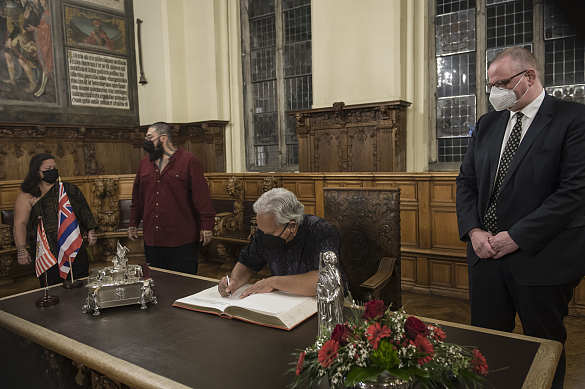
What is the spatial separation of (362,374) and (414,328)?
153mm

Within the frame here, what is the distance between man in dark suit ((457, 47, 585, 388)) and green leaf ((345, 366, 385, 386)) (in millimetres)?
1224

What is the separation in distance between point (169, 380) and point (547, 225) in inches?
61.0

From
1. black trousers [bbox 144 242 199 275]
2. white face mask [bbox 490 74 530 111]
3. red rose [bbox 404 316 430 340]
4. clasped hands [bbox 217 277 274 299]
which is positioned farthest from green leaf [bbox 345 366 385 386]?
black trousers [bbox 144 242 199 275]

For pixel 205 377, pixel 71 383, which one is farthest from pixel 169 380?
pixel 71 383

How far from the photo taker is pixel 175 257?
11.3ft

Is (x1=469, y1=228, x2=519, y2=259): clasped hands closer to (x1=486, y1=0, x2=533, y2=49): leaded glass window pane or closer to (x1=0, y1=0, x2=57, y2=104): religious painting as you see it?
(x1=486, y1=0, x2=533, y2=49): leaded glass window pane

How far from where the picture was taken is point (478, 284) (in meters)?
2.12

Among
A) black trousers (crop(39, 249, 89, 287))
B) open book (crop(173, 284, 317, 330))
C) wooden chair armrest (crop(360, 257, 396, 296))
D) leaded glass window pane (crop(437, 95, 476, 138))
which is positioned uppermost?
leaded glass window pane (crop(437, 95, 476, 138))

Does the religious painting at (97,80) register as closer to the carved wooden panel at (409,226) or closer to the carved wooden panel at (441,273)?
the carved wooden panel at (409,226)

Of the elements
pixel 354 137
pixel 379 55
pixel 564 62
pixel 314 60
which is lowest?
pixel 354 137

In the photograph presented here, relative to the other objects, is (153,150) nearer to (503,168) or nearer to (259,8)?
(503,168)

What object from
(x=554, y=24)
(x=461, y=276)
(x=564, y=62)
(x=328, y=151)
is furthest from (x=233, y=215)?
(x=554, y=24)

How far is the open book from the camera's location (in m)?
1.70

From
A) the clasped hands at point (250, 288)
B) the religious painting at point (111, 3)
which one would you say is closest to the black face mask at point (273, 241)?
the clasped hands at point (250, 288)
